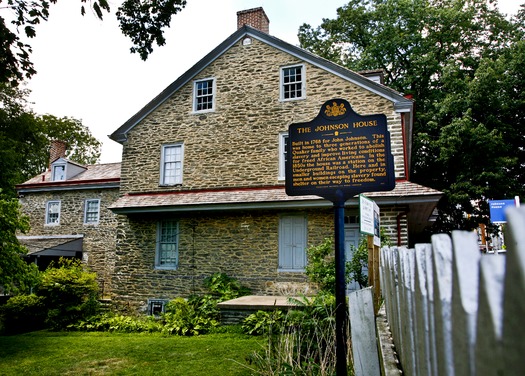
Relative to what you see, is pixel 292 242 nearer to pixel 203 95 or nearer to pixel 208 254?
pixel 208 254

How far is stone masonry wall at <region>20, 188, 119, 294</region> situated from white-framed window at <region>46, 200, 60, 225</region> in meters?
0.22

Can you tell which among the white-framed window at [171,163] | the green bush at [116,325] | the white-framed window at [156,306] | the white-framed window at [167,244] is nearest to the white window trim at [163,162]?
the white-framed window at [171,163]

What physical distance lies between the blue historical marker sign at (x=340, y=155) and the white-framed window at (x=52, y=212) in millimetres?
19996

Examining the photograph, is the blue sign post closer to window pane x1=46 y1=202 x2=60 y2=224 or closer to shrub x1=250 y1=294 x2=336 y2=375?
shrub x1=250 y1=294 x2=336 y2=375

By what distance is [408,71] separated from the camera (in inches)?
947

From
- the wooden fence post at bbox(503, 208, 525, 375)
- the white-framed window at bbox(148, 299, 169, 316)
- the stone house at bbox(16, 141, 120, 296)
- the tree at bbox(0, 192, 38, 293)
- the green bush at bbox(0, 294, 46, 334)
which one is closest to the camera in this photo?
the wooden fence post at bbox(503, 208, 525, 375)

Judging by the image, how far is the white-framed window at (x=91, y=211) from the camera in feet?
68.3

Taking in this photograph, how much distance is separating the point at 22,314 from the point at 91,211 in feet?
25.9

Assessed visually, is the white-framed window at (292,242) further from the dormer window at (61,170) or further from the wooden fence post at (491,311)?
the dormer window at (61,170)

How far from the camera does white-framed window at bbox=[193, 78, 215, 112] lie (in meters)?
15.8

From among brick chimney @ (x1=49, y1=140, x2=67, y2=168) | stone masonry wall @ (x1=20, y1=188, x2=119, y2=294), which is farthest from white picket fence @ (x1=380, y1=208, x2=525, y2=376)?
brick chimney @ (x1=49, y1=140, x2=67, y2=168)

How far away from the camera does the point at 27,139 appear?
31500 millimetres

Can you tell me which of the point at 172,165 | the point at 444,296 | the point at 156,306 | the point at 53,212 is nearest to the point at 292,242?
the point at 156,306

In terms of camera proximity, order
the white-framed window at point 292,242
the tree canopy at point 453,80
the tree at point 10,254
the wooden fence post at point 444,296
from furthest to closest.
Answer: the tree canopy at point 453,80
the white-framed window at point 292,242
the tree at point 10,254
the wooden fence post at point 444,296
